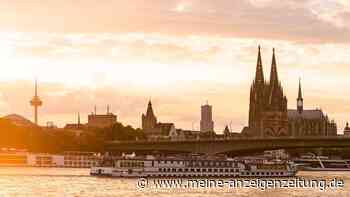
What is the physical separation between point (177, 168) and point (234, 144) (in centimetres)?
3072

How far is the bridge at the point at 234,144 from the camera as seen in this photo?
128 meters

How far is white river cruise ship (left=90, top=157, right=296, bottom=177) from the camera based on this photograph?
108500mm

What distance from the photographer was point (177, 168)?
109 m

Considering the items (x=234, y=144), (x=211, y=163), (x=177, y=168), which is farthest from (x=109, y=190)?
(x=234, y=144)

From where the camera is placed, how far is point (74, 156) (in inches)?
5940

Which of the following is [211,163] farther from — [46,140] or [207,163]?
[46,140]

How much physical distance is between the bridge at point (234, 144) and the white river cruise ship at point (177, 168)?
15013 millimetres

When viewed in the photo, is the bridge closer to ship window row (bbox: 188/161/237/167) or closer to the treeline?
the treeline

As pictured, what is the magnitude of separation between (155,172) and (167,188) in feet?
58.4

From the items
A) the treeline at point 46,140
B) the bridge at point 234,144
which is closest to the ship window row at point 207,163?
the bridge at point 234,144

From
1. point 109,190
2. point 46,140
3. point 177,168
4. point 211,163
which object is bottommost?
point 109,190

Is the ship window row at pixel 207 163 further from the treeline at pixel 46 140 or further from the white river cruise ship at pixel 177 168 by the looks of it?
the treeline at pixel 46 140

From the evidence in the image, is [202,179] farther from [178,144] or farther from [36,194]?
[178,144]

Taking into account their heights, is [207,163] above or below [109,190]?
above
